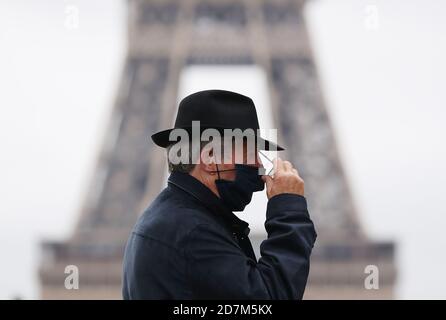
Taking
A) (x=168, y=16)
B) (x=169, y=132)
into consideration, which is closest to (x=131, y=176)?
(x=168, y=16)

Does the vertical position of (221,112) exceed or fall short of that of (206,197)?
it exceeds it

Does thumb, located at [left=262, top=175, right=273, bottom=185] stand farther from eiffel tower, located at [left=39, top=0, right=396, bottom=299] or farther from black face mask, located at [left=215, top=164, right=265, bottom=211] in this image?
eiffel tower, located at [left=39, top=0, right=396, bottom=299]

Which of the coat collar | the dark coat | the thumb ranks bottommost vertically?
the dark coat

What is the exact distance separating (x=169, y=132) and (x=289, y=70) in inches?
653

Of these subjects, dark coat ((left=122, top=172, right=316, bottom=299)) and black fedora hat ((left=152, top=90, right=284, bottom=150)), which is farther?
black fedora hat ((left=152, top=90, right=284, bottom=150))

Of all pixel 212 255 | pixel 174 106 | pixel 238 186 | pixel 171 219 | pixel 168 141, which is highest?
pixel 174 106

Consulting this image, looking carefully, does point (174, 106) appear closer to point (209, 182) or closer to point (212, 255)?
point (209, 182)

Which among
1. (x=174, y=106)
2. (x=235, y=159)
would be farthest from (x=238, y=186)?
(x=174, y=106)

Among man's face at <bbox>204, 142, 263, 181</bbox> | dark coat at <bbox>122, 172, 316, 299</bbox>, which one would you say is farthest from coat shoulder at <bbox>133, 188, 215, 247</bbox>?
man's face at <bbox>204, 142, 263, 181</bbox>

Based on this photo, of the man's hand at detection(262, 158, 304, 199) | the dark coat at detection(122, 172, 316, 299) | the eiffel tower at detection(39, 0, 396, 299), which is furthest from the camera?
the eiffel tower at detection(39, 0, 396, 299)

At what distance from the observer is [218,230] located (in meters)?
2.05

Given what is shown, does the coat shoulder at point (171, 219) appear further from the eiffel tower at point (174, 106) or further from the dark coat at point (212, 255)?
the eiffel tower at point (174, 106)

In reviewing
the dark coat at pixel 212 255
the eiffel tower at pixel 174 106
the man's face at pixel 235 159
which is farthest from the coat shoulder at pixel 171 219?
the eiffel tower at pixel 174 106

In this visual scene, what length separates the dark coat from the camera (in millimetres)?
1990
